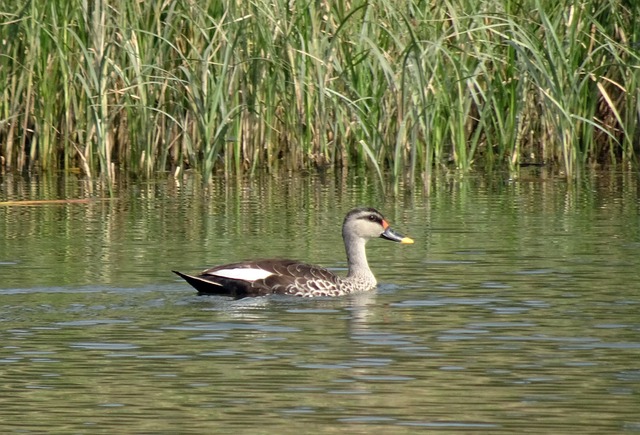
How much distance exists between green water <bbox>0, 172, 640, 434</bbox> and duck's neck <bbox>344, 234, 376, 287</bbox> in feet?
0.38

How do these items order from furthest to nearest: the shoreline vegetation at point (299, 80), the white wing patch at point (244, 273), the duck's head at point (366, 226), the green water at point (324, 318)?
the shoreline vegetation at point (299, 80)
the duck's head at point (366, 226)
the white wing patch at point (244, 273)
the green water at point (324, 318)

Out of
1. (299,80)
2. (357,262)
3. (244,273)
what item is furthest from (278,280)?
(299,80)

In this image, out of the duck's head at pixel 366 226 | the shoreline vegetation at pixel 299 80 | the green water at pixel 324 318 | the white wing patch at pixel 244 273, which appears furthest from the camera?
the shoreline vegetation at pixel 299 80

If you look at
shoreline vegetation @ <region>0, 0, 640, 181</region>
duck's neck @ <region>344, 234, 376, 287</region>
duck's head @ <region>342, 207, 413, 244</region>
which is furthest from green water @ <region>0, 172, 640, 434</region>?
shoreline vegetation @ <region>0, 0, 640, 181</region>

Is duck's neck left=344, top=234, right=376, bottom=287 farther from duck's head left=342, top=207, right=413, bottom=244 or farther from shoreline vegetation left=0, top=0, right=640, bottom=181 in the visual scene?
shoreline vegetation left=0, top=0, right=640, bottom=181

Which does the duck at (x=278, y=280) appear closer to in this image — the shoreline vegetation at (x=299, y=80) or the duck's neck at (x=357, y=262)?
the duck's neck at (x=357, y=262)

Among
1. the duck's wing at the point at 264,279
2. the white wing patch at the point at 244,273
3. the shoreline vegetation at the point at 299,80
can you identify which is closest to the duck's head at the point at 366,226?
the duck's wing at the point at 264,279

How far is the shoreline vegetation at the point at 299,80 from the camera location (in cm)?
1407

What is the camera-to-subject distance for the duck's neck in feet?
32.6

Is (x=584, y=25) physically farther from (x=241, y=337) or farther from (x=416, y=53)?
(x=241, y=337)

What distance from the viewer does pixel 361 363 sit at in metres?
7.04

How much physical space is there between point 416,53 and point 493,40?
2278 mm

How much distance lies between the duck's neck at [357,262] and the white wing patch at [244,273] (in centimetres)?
78

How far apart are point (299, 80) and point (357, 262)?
5.09 m
